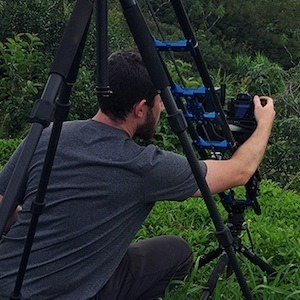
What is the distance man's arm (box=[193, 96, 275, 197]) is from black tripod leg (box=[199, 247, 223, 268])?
2.01 ft

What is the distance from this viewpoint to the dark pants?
2494 mm

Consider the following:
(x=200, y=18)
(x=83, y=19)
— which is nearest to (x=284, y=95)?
(x=83, y=19)

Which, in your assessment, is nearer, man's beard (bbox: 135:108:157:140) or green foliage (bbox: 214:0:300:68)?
man's beard (bbox: 135:108:157:140)

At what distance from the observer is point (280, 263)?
133 inches

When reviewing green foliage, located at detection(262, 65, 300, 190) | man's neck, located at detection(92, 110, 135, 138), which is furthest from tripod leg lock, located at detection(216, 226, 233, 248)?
green foliage, located at detection(262, 65, 300, 190)

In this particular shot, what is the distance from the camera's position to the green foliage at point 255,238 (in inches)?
112

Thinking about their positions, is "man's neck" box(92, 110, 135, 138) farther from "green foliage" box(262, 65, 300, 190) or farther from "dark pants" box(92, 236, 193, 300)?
"green foliage" box(262, 65, 300, 190)

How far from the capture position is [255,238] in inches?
144

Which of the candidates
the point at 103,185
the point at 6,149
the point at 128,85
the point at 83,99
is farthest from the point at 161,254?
the point at 83,99

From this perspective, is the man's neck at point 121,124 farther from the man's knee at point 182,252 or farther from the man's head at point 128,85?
the man's knee at point 182,252

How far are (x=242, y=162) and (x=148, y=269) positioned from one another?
2.14ft

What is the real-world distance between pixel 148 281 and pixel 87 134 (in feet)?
2.43

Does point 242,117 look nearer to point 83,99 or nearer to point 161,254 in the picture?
point 161,254

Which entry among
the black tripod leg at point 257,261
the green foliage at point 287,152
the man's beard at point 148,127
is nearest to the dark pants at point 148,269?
the black tripod leg at point 257,261
